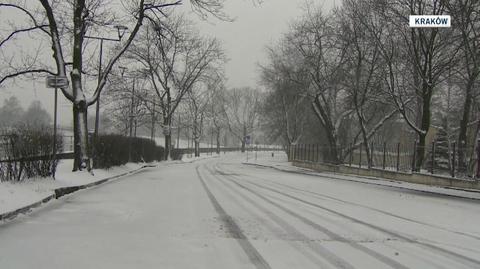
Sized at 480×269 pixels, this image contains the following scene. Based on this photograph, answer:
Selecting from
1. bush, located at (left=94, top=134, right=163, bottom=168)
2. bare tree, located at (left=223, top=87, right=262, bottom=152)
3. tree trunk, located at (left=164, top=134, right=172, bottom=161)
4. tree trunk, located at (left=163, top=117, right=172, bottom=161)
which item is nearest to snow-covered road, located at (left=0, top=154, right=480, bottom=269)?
bush, located at (left=94, top=134, right=163, bottom=168)

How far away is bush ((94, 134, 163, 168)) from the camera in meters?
26.6

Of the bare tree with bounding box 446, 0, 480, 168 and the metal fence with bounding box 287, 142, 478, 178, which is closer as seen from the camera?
the metal fence with bounding box 287, 142, 478, 178

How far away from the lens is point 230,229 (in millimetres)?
9742

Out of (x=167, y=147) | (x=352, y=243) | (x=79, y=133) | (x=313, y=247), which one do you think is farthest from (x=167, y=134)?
(x=313, y=247)

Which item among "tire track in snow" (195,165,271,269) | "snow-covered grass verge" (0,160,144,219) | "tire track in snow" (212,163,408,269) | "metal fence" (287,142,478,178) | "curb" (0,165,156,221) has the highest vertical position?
"metal fence" (287,142,478,178)

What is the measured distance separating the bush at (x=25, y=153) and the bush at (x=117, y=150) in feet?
29.5

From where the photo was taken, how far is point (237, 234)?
9.20m

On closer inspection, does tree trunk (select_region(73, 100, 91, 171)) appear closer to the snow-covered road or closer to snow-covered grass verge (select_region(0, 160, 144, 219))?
snow-covered grass verge (select_region(0, 160, 144, 219))

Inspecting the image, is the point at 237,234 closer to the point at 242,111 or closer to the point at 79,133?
the point at 79,133

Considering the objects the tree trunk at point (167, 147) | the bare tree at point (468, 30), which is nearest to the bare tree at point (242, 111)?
the tree trunk at point (167, 147)

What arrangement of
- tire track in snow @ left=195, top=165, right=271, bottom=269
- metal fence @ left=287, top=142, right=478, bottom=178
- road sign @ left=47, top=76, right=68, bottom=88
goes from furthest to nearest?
1. metal fence @ left=287, top=142, right=478, bottom=178
2. road sign @ left=47, top=76, right=68, bottom=88
3. tire track in snow @ left=195, top=165, right=271, bottom=269

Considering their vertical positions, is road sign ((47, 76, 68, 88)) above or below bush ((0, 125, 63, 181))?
above

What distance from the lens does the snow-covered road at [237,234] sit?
7.16 meters

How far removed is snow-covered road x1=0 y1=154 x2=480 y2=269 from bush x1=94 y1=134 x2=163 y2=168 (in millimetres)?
11473
